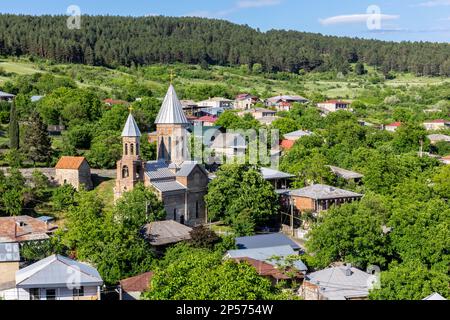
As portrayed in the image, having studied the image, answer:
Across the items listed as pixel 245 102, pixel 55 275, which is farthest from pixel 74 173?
pixel 245 102

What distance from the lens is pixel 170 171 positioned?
110ft

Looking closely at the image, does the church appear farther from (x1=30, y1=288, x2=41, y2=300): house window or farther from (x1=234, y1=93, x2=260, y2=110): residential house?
(x1=234, y1=93, x2=260, y2=110): residential house

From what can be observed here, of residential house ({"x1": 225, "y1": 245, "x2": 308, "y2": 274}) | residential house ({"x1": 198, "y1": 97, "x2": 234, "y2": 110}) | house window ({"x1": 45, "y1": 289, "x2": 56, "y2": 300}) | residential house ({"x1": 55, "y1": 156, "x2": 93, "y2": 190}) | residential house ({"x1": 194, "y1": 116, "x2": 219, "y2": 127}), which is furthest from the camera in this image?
residential house ({"x1": 198, "y1": 97, "x2": 234, "y2": 110})

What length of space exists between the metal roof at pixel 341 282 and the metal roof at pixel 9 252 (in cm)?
1137

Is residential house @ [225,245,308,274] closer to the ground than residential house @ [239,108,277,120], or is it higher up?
closer to the ground

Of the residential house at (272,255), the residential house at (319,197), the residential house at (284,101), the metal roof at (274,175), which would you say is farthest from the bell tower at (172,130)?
the residential house at (284,101)

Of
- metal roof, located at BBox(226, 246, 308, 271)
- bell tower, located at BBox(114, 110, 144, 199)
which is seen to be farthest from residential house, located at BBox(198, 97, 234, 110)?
metal roof, located at BBox(226, 246, 308, 271)

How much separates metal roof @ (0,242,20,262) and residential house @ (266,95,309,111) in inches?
1979

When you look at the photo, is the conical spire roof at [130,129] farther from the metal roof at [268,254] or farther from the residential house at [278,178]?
the residential house at [278,178]

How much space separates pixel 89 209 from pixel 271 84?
7398 centimetres

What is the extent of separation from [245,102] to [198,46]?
40.3 m

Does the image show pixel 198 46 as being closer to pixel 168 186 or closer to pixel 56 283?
pixel 168 186

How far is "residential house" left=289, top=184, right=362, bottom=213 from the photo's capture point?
34125 mm
